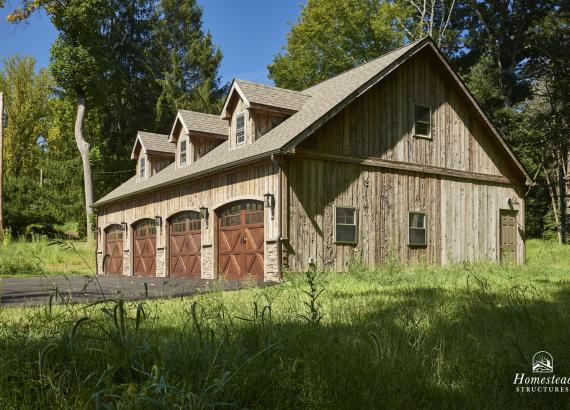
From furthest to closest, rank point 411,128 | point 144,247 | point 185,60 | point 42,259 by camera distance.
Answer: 1. point 185,60
2. point 42,259
3. point 144,247
4. point 411,128

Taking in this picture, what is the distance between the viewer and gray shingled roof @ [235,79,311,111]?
18453mm

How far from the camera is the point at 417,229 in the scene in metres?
18.3

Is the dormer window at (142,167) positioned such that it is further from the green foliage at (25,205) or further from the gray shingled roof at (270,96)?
the green foliage at (25,205)

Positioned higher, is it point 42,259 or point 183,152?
point 183,152

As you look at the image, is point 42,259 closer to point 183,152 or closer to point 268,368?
point 183,152

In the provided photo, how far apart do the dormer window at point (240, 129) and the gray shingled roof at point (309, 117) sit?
1.54ft

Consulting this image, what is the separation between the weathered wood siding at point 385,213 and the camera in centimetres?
1580

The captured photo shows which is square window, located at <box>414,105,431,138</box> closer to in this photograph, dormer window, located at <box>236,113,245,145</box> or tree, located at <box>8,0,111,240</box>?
dormer window, located at <box>236,113,245,145</box>

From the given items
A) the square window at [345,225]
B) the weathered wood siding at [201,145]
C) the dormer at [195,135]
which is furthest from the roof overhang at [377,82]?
the weathered wood siding at [201,145]

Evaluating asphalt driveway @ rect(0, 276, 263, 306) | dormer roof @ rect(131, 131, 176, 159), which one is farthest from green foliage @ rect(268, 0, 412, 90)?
asphalt driveway @ rect(0, 276, 263, 306)

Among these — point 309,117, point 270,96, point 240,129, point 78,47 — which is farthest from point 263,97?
point 78,47

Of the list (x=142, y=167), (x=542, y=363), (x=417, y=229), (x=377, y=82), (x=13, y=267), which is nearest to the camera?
(x=542, y=363)

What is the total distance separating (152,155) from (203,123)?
449 cm

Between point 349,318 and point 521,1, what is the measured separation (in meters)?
34.7
